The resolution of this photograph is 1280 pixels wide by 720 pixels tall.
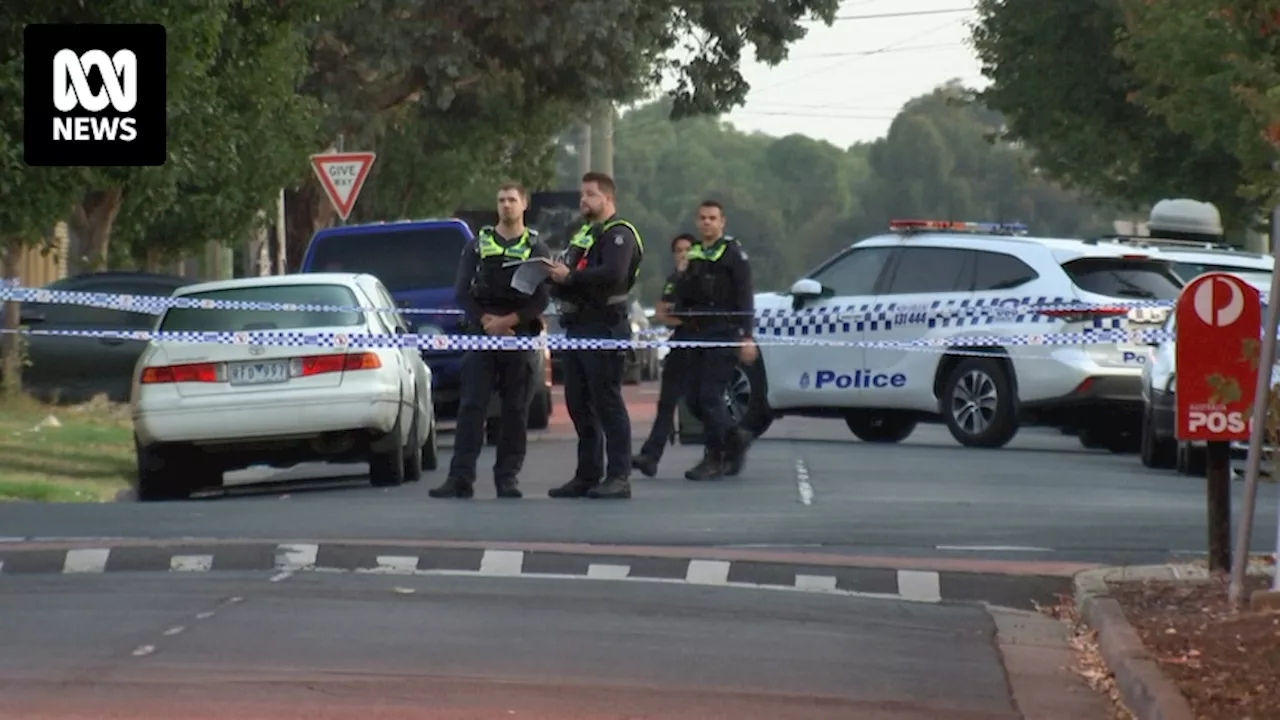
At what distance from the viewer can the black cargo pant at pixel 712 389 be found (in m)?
17.2

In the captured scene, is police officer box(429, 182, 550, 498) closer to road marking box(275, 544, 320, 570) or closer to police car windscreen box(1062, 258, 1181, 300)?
road marking box(275, 544, 320, 570)

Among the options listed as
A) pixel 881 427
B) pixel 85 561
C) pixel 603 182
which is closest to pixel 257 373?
pixel 603 182

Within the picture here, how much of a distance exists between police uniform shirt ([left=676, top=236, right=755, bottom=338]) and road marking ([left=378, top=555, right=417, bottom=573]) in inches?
220

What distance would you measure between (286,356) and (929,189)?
113 meters

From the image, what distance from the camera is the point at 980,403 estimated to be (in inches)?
818

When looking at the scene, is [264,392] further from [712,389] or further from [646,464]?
[712,389]

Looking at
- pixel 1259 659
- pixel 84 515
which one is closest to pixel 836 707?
pixel 1259 659

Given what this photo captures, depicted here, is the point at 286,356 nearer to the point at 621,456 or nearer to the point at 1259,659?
the point at 621,456

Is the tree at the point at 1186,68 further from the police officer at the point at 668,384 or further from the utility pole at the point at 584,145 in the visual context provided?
the utility pole at the point at 584,145

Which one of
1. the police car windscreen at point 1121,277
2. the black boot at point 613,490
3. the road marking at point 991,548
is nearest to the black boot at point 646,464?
the black boot at point 613,490

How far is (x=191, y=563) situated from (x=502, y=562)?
1324 millimetres

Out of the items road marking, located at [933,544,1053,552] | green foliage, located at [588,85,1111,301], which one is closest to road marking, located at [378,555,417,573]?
road marking, located at [933,544,1053,552]

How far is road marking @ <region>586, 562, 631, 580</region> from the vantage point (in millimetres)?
11680

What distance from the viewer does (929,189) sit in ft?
422
